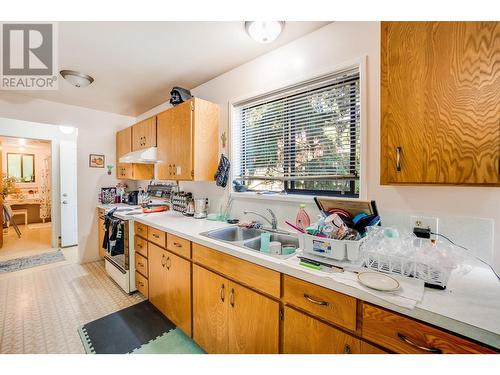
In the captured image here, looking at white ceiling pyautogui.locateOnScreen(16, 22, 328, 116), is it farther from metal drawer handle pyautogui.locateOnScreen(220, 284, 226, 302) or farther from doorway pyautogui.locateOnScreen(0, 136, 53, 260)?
doorway pyautogui.locateOnScreen(0, 136, 53, 260)

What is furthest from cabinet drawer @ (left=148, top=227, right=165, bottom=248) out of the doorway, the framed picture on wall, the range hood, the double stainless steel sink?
the doorway

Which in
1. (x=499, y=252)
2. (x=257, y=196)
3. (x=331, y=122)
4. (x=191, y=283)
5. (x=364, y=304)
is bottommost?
(x=191, y=283)

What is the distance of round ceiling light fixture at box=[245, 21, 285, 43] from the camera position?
Result: 1533mm

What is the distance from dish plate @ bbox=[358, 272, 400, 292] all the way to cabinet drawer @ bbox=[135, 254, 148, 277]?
2088mm

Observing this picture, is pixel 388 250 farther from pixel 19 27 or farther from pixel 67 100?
pixel 67 100

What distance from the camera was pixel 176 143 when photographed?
7.77ft

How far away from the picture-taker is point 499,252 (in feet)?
3.46

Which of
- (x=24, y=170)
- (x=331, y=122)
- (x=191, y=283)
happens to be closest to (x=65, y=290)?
(x=191, y=283)

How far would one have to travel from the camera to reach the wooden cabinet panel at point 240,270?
118cm

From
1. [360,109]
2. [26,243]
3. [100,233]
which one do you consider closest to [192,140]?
[360,109]

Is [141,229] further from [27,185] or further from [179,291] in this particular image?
[27,185]

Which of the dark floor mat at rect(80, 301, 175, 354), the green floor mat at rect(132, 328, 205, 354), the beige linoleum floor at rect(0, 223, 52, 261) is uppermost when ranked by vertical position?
the beige linoleum floor at rect(0, 223, 52, 261)

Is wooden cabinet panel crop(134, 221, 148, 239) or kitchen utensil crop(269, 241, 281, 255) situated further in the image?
wooden cabinet panel crop(134, 221, 148, 239)
